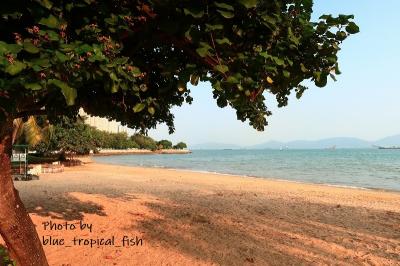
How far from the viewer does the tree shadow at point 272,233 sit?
7.32m

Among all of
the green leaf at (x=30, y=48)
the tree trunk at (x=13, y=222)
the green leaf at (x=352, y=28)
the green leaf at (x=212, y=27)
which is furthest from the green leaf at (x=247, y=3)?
the tree trunk at (x=13, y=222)

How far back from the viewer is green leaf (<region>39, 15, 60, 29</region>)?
299 cm

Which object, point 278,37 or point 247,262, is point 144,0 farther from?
point 247,262

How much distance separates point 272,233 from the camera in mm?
9070

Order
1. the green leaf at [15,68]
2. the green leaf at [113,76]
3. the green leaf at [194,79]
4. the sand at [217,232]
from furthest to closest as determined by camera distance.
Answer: the sand at [217,232] < the green leaf at [194,79] < the green leaf at [113,76] < the green leaf at [15,68]

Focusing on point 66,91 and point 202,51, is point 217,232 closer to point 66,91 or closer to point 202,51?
point 202,51

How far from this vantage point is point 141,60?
16.5ft

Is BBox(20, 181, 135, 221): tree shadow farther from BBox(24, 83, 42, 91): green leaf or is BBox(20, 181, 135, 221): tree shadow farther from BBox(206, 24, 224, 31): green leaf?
BBox(206, 24, 224, 31): green leaf

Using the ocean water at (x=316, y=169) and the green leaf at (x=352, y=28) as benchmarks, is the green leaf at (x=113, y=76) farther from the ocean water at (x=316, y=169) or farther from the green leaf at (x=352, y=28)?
the ocean water at (x=316, y=169)

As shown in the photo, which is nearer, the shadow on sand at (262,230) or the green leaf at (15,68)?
the green leaf at (15,68)

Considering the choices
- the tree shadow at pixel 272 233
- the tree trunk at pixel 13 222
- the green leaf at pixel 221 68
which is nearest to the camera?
the green leaf at pixel 221 68

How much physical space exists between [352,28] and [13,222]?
4.38m

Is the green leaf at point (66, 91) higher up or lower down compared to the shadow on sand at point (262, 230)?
higher up

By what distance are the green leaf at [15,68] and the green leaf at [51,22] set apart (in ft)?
1.50
